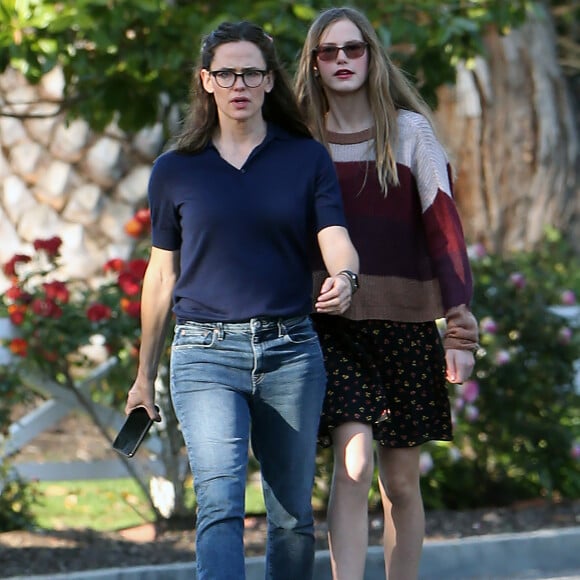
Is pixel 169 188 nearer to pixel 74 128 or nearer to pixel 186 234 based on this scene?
pixel 186 234

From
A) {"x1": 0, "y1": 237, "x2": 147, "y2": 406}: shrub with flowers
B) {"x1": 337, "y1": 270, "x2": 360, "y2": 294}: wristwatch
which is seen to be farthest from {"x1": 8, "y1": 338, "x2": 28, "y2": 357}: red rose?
{"x1": 337, "y1": 270, "x2": 360, "y2": 294}: wristwatch

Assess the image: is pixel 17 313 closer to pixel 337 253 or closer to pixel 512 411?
pixel 512 411

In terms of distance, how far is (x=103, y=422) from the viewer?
24.6 feet

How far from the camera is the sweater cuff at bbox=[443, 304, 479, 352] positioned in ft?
15.8

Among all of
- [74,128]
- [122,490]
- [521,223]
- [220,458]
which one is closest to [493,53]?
[521,223]

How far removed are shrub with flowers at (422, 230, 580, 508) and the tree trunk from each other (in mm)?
4368

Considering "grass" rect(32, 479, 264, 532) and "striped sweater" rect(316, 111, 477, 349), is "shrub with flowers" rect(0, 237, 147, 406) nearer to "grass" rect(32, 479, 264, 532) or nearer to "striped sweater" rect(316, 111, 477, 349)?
"grass" rect(32, 479, 264, 532)

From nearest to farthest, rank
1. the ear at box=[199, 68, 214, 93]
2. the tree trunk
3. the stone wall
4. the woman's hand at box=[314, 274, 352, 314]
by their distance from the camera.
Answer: the woman's hand at box=[314, 274, 352, 314]
the ear at box=[199, 68, 214, 93]
the tree trunk
the stone wall

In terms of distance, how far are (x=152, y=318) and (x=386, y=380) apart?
92 cm

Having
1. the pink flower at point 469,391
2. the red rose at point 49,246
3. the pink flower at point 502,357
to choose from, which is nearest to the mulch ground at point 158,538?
the pink flower at point 469,391

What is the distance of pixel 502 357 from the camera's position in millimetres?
7633

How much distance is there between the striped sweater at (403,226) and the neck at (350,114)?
0.04 m

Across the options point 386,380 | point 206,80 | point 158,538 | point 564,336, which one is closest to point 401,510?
point 386,380

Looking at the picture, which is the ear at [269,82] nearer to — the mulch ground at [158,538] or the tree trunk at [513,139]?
the mulch ground at [158,538]
